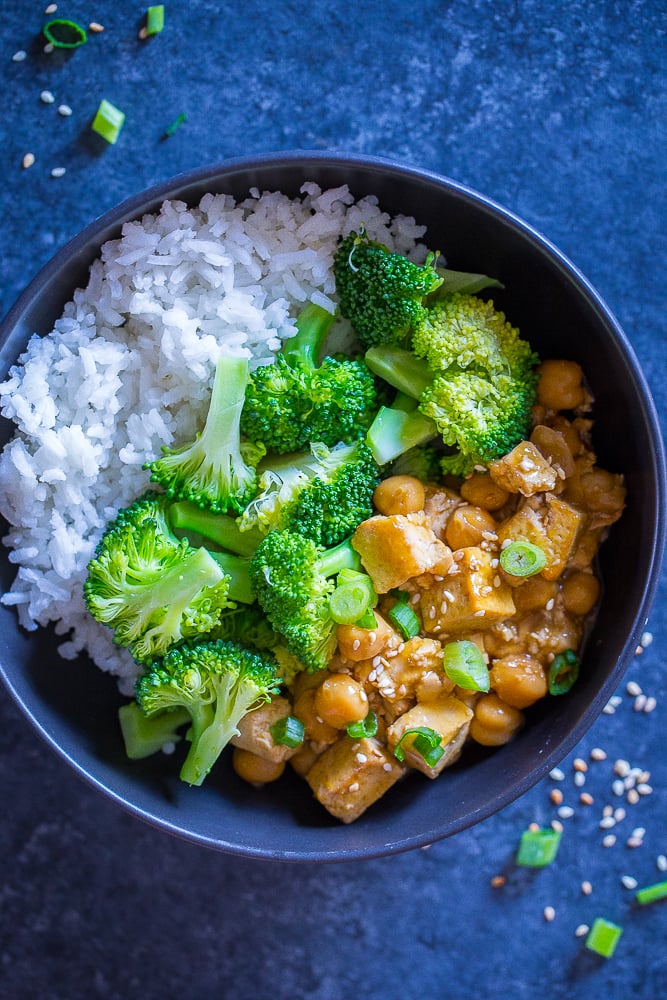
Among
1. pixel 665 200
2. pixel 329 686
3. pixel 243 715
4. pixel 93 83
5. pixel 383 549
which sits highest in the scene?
pixel 665 200

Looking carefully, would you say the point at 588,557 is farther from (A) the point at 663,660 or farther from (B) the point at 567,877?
(B) the point at 567,877

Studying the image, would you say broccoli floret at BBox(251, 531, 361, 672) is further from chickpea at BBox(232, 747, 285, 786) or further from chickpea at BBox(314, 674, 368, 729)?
chickpea at BBox(232, 747, 285, 786)

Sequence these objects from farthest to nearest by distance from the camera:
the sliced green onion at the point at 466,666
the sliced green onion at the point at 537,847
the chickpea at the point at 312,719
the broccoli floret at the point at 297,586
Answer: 1. the sliced green onion at the point at 537,847
2. the chickpea at the point at 312,719
3. the sliced green onion at the point at 466,666
4. the broccoli floret at the point at 297,586

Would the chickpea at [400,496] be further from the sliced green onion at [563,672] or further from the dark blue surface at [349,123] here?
the dark blue surface at [349,123]

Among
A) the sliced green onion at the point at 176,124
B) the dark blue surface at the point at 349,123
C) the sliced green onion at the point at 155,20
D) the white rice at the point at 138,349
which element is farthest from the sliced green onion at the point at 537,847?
the sliced green onion at the point at 155,20

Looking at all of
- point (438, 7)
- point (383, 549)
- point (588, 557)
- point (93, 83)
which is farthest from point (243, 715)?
point (438, 7)
